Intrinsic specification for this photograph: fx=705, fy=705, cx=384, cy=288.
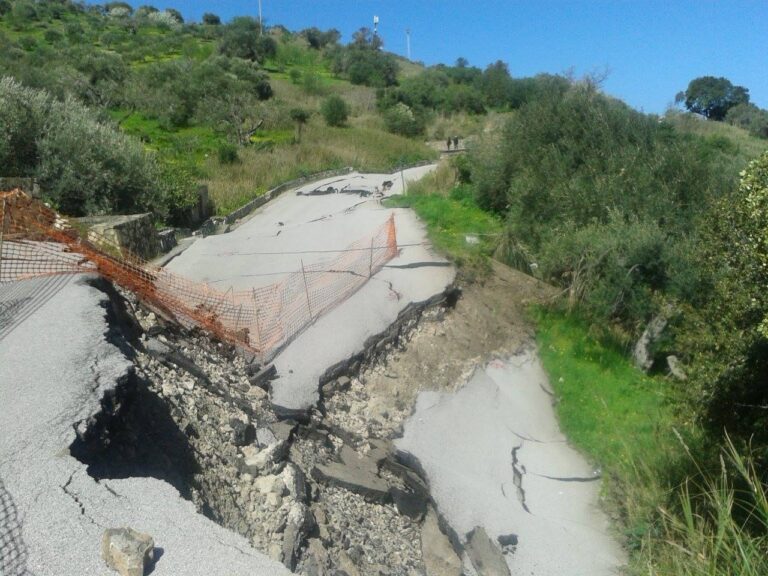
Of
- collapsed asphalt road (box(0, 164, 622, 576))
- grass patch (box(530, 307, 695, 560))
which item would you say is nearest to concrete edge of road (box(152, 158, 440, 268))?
collapsed asphalt road (box(0, 164, 622, 576))

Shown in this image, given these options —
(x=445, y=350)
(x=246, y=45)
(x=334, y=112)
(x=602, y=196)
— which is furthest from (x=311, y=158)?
(x=246, y=45)

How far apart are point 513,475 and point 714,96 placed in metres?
68.9

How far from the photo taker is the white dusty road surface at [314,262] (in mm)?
10062

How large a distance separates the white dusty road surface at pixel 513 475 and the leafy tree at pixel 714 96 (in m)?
64.1

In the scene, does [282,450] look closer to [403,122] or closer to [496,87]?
[403,122]

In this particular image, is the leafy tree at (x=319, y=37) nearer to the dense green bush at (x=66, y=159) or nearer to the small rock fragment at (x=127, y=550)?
the dense green bush at (x=66, y=159)

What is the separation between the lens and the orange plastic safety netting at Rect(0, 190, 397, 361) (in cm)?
938

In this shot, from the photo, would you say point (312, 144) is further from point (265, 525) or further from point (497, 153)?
point (265, 525)

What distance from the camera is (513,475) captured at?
1017 centimetres

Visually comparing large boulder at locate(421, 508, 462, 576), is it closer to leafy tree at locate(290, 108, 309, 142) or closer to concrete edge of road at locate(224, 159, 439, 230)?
concrete edge of road at locate(224, 159, 439, 230)

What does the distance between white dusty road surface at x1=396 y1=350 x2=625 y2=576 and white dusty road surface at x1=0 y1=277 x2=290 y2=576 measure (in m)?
4.24

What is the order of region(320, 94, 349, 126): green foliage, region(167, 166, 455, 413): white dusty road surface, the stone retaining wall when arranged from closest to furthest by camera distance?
1. region(167, 166, 455, 413): white dusty road surface
2. the stone retaining wall
3. region(320, 94, 349, 126): green foliage

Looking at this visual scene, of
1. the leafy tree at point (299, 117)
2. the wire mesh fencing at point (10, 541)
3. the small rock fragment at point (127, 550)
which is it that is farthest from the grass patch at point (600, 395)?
the leafy tree at point (299, 117)

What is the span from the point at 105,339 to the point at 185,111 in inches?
1301
